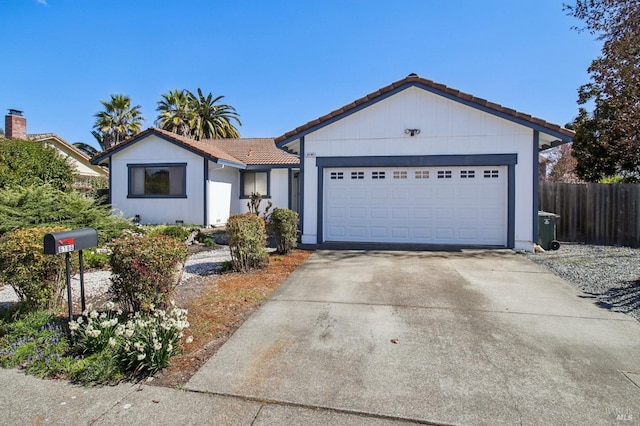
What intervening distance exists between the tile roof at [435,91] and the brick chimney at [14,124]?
19.1 metres

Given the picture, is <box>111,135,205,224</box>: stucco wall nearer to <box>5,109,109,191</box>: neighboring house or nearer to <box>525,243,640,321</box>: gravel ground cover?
<box>5,109,109,191</box>: neighboring house

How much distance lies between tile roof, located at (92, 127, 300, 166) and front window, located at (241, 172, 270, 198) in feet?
2.13

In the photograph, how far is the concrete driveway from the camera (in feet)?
9.18

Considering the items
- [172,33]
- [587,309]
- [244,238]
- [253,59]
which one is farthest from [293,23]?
[587,309]

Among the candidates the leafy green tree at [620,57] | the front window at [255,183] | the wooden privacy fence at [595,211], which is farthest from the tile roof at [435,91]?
the front window at [255,183]

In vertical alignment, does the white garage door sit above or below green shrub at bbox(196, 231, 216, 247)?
above

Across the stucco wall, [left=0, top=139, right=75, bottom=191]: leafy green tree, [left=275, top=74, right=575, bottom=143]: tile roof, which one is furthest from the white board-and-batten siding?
[left=0, top=139, right=75, bottom=191]: leafy green tree

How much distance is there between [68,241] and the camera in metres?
3.72

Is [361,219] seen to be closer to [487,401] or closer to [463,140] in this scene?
[463,140]

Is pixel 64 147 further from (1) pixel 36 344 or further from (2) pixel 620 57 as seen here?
(2) pixel 620 57

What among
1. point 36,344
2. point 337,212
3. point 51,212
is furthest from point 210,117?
point 36,344

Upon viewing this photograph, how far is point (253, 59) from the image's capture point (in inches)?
667

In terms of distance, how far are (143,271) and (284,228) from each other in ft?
16.6

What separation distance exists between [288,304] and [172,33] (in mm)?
11447
